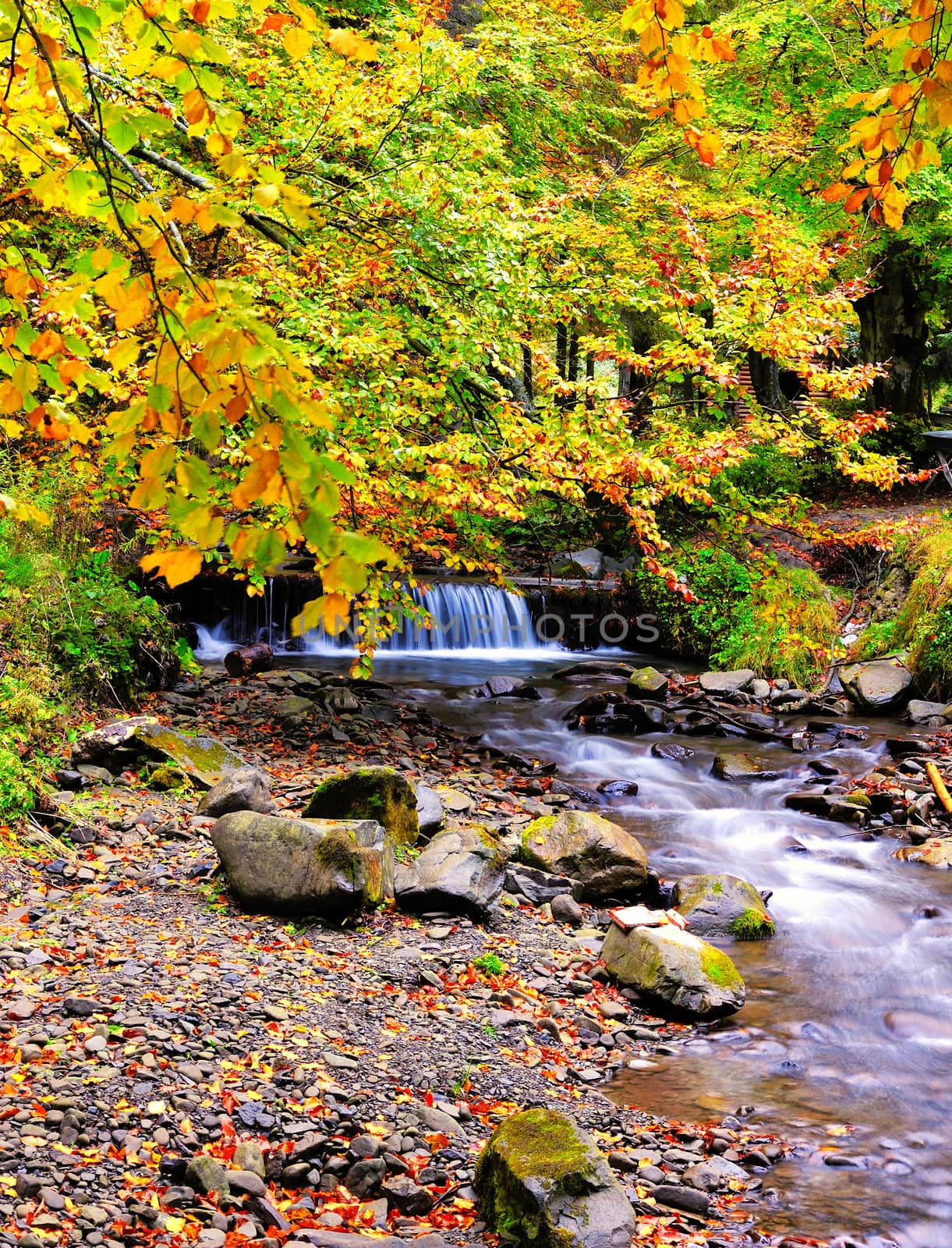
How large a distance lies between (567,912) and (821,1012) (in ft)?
5.70

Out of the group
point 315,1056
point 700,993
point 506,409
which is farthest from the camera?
point 506,409

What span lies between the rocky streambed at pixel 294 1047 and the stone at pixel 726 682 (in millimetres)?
6058

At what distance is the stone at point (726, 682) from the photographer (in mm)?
13789

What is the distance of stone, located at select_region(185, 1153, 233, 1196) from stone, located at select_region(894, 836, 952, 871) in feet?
21.0

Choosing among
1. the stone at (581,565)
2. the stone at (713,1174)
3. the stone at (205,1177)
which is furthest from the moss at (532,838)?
the stone at (581,565)

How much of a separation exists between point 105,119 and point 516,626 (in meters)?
14.9

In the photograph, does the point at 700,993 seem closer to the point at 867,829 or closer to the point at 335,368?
the point at 867,829

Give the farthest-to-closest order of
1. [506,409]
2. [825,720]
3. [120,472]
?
[825,720] → [120,472] → [506,409]

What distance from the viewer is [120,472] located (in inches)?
328

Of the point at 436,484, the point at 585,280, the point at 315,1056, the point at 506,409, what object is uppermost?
the point at 585,280

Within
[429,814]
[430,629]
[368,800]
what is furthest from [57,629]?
[430,629]

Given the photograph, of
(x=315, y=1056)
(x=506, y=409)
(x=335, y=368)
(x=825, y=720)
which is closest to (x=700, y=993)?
(x=315, y=1056)

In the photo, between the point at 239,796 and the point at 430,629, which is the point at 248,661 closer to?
the point at 430,629

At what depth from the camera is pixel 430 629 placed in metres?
15.4
